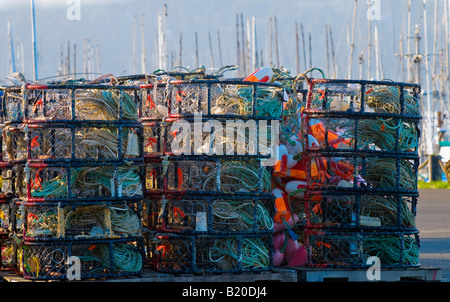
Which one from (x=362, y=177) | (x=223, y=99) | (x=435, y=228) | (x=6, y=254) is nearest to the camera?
(x=223, y=99)

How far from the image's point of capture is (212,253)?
23.8 ft

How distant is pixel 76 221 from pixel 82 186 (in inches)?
11.8

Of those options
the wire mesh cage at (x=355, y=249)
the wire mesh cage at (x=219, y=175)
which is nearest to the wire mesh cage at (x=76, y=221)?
the wire mesh cage at (x=219, y=175)

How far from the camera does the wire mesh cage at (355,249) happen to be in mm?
7543

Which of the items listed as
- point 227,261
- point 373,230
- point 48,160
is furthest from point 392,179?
point 48,160

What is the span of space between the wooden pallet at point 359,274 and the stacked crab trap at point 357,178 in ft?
0.30

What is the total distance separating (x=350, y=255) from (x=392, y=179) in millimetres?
808

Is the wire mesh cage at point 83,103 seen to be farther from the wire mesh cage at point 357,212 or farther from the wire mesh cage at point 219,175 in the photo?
the wire mesh cage at point 357,212

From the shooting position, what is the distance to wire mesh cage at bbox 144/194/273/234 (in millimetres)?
7164

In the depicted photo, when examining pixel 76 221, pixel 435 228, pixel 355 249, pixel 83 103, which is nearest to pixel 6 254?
pixel 76 221

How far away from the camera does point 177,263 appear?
7.30m

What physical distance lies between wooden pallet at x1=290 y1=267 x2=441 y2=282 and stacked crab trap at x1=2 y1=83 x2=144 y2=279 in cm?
149

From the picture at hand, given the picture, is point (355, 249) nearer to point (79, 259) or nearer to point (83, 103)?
point (79, 259)

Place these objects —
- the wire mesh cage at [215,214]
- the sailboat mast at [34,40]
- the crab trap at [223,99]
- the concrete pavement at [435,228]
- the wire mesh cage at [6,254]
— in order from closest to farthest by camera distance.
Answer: the wire mesh cage at [215,214] → the crab trap at [223,99] → the wire mesh cage at [6,254] → the concrete pavement at [435,228] → the sailboat mast at [34,40]
